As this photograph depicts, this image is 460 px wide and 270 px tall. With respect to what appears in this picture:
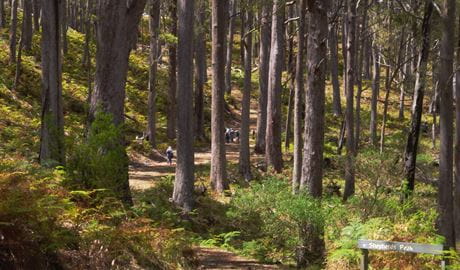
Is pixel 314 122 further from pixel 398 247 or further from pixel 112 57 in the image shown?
pixel 112 57

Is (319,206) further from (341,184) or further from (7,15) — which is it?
(7,15)

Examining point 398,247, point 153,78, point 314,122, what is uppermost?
point 153,78

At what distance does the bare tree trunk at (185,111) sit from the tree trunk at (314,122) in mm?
5228

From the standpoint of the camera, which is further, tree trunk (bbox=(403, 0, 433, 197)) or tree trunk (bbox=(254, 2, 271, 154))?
tree trunk (bbox=(254, 2, 271, 154))

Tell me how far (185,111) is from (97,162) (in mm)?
6870

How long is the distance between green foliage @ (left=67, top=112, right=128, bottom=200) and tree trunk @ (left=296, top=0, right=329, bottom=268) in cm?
341

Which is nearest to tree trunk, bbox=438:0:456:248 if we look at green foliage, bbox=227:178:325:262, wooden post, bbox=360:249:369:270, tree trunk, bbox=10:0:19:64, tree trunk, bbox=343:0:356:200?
green foliage, bbox=227:178:325:262

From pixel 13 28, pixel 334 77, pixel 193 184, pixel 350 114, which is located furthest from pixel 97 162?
pixel 334 77

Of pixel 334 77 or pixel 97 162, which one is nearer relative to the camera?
pixel 97 162

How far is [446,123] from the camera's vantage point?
11.4 metres

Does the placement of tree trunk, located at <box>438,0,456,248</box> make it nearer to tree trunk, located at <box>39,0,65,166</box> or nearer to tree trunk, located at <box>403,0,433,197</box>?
tree trunk, located at <box>403,0,433,197</box>

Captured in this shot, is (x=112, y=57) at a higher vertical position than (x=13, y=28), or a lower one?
lower

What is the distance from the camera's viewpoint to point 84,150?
7914mm

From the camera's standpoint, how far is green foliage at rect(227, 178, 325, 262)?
29.2ft
